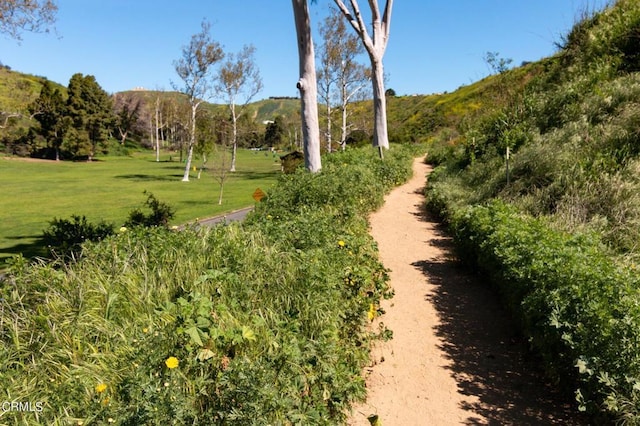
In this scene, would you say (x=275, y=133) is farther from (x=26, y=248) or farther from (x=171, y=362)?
(x=171, y=362)

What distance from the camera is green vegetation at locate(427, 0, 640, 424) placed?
110 inches

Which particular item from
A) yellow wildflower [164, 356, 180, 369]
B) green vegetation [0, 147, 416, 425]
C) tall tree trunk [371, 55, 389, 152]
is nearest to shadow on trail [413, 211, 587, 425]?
green vegetation [0, 147, 416, 425]

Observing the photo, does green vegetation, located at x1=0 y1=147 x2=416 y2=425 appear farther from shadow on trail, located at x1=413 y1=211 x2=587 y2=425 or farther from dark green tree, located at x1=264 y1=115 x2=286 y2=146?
dark green tree, located at x1=264 y1=115 x2=286 y2=146

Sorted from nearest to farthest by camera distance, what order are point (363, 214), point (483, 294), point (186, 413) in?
point (186, 413) → point (483, 294) → point (363, 214)

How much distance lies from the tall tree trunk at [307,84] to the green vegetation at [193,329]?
574 centimetres

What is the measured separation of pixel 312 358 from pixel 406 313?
2.48m

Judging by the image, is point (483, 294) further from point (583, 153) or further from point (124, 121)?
point (124, 121)

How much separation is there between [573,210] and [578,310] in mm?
3760

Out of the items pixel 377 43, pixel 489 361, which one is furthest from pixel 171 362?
pixel 377 43

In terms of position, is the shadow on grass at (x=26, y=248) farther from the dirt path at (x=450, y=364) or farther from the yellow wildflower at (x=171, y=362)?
the yellow wildflower at (x=171, y=362)

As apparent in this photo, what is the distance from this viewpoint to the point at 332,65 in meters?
30.4

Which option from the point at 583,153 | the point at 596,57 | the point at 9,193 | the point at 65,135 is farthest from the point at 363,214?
the point at 65,135

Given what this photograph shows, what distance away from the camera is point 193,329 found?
7.89 ft

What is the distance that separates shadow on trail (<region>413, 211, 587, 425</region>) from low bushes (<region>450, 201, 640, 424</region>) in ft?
0.90
